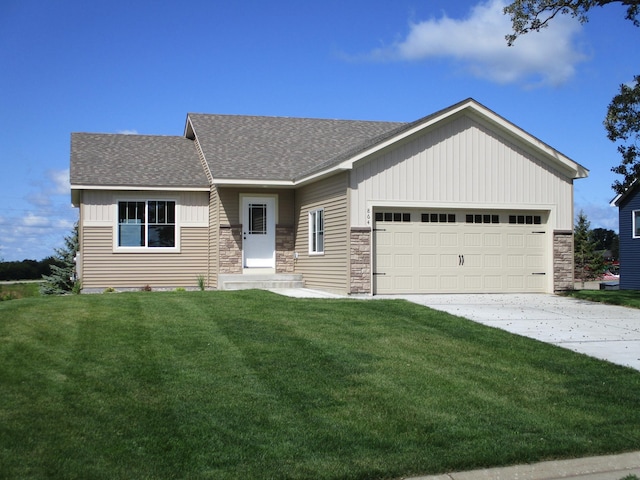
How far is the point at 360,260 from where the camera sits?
17.3 m

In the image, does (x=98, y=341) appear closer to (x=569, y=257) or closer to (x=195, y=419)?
(x=195, y=419)

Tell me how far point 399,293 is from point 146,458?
12560 mm

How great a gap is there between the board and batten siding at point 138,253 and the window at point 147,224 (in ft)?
0.63

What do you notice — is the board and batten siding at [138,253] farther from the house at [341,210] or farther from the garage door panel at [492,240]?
the garage door panel at [492,240]

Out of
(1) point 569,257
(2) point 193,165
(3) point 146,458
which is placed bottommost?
(3) point 146,458

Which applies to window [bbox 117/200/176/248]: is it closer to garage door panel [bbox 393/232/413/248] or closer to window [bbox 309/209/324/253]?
window [bbox 309/209/324/253]

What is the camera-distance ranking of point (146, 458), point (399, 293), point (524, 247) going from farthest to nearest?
point (524, 247) → point (399, 293) → point (146, 458)

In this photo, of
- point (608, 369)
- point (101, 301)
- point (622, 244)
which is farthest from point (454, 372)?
point (622, 244)

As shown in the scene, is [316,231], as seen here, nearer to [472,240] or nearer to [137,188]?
[472,240]

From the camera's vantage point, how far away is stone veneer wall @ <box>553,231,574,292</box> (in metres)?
19.0

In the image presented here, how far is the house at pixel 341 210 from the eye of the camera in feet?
58.0

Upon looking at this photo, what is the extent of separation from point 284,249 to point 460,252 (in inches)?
218

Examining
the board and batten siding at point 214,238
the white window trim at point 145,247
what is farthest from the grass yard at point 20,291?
the board and batten siding at point 214,238

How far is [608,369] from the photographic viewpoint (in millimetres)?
8992
